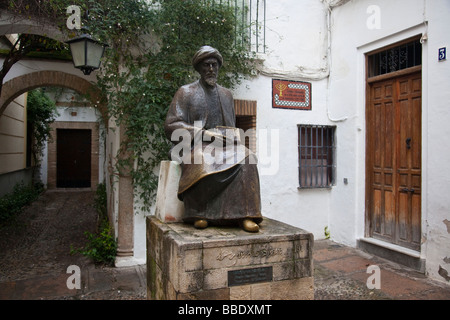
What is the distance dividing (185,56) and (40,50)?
11.0 ft

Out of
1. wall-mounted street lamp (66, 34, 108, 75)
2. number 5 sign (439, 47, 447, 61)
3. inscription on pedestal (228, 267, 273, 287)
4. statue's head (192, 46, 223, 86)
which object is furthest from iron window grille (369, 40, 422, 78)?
wall-mounted street lamp (66, 34, 108, 75)

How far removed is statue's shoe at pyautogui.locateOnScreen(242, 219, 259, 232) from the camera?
105 inches

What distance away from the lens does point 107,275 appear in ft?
14.2

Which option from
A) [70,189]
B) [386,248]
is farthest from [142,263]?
[70,189]

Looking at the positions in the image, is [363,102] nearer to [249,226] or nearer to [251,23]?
[251,23]

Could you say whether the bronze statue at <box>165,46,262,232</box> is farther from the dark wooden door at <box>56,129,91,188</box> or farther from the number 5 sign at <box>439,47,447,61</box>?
the dark wooden door at <box>56,129,91,188</box>

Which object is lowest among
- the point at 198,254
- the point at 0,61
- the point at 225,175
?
the point at 198,254

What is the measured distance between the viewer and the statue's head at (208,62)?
2.96 metres

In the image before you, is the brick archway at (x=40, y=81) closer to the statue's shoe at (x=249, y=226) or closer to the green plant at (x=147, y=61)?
the green plant at (x=147, y=61)

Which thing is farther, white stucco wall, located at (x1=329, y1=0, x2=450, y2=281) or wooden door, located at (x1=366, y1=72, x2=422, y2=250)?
wooden door, located at (x1=366, y1=72, x2=422, y2=250)

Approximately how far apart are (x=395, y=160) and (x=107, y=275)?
13.0 feet

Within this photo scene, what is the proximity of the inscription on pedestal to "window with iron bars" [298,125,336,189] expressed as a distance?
133 inches

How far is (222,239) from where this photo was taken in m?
2.47

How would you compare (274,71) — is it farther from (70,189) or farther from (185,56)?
(70,189)
